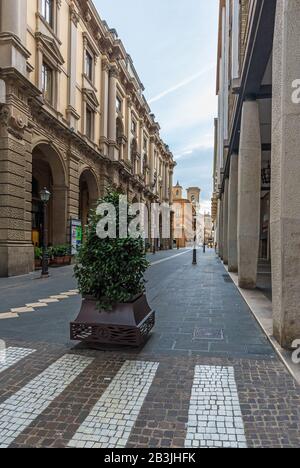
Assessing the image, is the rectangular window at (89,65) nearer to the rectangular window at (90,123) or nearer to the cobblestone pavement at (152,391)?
the rectangular window at (90,123)

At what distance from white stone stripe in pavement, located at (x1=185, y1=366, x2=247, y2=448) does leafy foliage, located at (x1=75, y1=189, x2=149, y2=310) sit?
1587 mm

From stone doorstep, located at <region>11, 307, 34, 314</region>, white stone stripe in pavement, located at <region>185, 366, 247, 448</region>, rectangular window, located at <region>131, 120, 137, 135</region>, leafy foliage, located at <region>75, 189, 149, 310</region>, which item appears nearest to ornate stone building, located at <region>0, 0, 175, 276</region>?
rectangular window, located at <region>131, 120, 137, 135</region>

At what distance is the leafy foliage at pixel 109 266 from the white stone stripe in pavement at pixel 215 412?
1587 mm

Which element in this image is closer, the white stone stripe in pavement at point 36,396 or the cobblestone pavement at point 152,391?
the cobblestone pavement at point 152,391

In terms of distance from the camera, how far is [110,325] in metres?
5.07

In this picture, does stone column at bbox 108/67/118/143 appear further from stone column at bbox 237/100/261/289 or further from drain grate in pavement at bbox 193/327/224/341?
drain grate in pavement at bbox 193/327/224/341

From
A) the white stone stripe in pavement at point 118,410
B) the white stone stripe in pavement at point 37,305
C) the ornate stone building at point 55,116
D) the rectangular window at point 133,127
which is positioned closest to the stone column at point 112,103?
the ornate stone building at point 55,116

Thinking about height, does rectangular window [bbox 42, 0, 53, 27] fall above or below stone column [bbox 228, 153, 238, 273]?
above

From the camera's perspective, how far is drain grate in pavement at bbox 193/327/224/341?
18.6 ft

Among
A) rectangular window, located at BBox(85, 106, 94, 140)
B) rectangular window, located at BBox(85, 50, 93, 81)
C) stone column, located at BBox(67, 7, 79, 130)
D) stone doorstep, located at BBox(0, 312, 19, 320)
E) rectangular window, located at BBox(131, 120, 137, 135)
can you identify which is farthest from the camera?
rectangular window, located at BBox(131, 120, 137, 135)

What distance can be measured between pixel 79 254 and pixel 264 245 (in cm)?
2693

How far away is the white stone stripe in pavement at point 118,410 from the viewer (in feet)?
9.33

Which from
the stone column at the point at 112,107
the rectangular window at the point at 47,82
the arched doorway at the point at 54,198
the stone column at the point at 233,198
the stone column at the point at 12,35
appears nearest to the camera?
the stone column at the point at 12,35

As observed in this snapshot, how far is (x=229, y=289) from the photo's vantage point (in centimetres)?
1109
